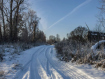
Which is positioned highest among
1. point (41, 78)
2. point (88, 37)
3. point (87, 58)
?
point (88, 37)

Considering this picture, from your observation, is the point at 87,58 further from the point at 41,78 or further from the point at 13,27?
the point at 13,27

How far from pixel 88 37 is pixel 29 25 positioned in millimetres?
24101

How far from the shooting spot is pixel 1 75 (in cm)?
395

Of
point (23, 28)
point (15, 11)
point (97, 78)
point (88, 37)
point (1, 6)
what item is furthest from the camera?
point (23, 28)

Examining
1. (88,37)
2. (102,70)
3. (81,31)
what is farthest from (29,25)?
(102,70)

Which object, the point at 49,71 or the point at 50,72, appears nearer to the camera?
the point at 50,72

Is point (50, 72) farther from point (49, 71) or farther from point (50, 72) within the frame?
point (49, 71)

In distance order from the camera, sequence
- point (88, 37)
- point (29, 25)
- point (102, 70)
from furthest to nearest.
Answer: point (29, 25), point (88, 37), point (102, 70)

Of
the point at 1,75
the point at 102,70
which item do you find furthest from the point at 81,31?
the point at 1,75

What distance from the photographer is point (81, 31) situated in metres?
24.9

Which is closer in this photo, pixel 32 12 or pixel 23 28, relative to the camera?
pixel 23 28

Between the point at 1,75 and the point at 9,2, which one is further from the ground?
the point at 9,2

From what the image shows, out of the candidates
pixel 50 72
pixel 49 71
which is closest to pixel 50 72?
pixel 50 72

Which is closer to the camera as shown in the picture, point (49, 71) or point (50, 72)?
point (50, 72)
